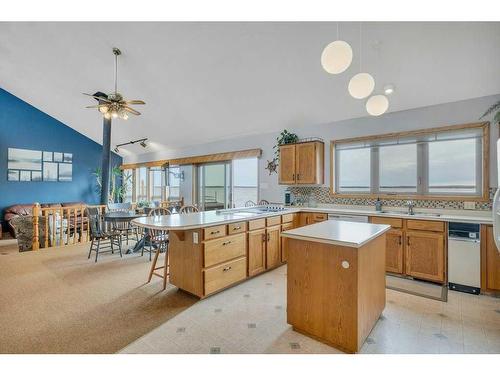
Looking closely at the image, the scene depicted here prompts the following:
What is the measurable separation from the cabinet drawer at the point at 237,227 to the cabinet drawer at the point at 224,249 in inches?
2.1

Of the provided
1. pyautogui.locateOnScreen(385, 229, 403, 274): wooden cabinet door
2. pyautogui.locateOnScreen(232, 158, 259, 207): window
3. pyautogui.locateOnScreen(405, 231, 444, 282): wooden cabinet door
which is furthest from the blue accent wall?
pyautogui.locateOnScreen(405, 231, 444, 282): wooden cabinet door

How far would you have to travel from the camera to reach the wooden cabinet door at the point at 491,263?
280cm

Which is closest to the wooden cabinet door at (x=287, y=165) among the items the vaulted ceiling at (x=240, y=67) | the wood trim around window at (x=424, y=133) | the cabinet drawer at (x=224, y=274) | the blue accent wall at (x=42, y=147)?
the vaulted ceiling at (x=240, y=67)

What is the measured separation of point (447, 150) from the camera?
3.62 m

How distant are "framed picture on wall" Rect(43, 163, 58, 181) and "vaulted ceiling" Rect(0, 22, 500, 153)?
203 cm

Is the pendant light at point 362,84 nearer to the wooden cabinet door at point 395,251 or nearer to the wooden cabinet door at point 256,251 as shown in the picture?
the wooden cabinet door at point 256,251

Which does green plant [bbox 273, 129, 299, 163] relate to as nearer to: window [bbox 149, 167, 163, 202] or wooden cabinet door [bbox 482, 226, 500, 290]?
wooden cabinet door [bbox 482, 226, 500, 290]

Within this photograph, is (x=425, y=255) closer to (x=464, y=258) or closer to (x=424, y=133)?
(x=464, y=258)

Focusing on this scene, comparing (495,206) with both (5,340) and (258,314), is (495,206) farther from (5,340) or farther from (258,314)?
(5,340)

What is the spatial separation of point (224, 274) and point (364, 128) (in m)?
3.25

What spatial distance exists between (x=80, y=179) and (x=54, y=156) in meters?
0.96

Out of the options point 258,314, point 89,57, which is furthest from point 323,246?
point 89,57

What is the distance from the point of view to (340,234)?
207 centimetres

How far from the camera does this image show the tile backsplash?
11.2 feet
